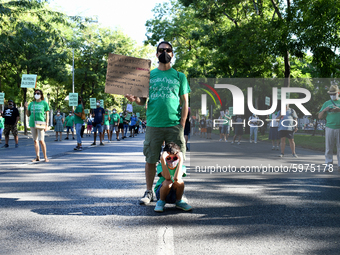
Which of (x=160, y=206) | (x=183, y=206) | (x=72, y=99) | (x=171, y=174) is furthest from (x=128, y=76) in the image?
(x=72, y=99)

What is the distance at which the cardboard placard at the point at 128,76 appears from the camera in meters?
5.22

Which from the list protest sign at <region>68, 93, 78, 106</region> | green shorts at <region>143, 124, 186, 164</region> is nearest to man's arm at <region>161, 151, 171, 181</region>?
green shorts at <region>143, 124, 186, 164</region>

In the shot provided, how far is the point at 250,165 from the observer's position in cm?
1126

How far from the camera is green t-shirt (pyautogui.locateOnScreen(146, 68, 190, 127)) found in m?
5.31

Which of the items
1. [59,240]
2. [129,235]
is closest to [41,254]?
[59,240]

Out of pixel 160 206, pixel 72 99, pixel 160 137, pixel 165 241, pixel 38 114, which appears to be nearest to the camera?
pixel 165 241

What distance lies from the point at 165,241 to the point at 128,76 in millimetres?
2171

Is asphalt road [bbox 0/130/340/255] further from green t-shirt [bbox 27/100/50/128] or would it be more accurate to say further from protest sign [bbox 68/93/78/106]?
protest sign [bbox 68/93/78/106]

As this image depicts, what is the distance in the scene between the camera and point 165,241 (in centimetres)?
396

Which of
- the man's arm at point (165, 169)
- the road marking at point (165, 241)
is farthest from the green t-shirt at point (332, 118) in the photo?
the road marking at point (165, 241)

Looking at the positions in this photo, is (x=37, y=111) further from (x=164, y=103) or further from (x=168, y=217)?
(x=168, y=217)

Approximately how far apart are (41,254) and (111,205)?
2.07 m

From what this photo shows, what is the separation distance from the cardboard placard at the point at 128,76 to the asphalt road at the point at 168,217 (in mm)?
1480

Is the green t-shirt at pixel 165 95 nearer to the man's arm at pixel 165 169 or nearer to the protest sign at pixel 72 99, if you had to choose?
the man's arm at pixel 165 169
